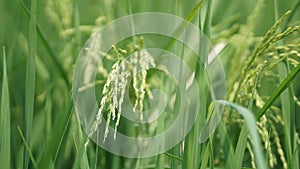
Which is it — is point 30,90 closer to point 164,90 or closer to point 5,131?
point 5,131

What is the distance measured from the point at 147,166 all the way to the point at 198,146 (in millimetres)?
188

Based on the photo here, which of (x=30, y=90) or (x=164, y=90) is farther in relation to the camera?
(x=164, y=90)

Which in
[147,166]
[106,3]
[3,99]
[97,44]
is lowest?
[147,166]

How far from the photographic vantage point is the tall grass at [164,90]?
0.79 meters

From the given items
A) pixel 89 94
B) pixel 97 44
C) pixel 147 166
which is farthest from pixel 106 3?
pixel 147 166

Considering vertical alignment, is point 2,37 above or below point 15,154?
above

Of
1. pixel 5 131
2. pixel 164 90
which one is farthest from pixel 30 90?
pixel 164 90

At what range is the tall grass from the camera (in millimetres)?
792

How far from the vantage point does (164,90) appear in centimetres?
104

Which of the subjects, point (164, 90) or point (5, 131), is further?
point (164, 90)

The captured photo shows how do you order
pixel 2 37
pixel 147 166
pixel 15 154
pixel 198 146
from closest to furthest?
pixel 198 146, pixel 147 166, pixel 15 154, pixel 2 37

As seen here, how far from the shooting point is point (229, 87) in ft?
3.83

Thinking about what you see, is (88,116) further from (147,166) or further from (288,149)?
(288,149)

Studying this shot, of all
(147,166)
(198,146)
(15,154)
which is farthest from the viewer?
(15,154)
